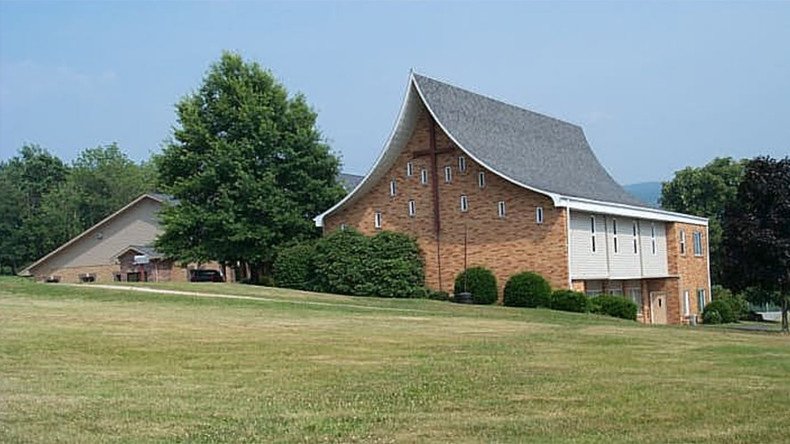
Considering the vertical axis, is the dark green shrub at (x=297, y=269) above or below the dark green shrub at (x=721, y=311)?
above

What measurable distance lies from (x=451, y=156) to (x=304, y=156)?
886 centimetres

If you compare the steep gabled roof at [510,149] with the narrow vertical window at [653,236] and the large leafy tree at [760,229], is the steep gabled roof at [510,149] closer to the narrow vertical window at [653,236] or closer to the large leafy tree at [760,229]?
the narrow vertical window at [653,236]

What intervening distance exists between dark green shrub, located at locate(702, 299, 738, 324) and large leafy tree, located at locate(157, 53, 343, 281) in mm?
18557

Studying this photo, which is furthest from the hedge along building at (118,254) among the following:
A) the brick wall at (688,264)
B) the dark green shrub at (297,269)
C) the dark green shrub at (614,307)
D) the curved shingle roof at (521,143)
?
the dark green shrub at (614,307)

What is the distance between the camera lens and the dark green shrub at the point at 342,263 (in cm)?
3969

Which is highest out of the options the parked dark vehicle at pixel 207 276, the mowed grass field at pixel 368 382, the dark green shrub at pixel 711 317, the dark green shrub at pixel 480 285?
the parked dark vehicle at pixel 207 276

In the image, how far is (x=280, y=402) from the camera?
11.2 meters

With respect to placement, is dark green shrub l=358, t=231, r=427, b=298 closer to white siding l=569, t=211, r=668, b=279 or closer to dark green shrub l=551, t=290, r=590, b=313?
dark green shrub l=551, t=290, r=590, b=313

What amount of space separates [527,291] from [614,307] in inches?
125

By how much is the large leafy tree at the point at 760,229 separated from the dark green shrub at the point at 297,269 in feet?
55.9

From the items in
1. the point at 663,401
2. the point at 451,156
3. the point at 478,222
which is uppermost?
the point at 451,156

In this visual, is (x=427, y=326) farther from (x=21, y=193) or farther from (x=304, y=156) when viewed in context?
(x=21, y=193)

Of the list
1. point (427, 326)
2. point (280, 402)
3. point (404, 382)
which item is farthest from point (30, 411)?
point (427, 326)

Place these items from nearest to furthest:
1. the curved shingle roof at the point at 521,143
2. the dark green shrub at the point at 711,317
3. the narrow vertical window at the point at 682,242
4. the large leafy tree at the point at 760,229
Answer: the large leafy tree at the point at 760,229 < the curved shingle roof at the point at 521,143 < the dark green shrub at the point at 711,317 < the narrow vertical window at the point at 682,242
